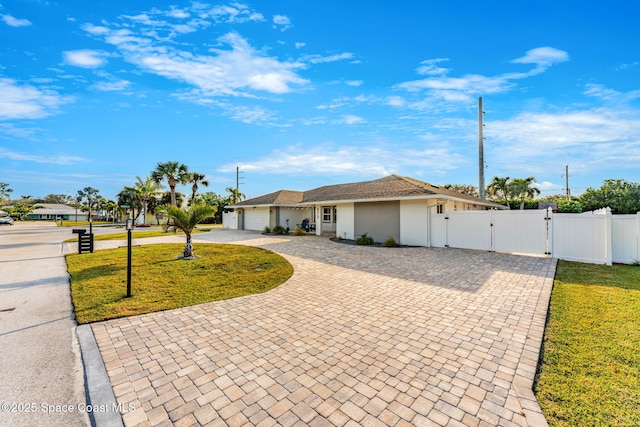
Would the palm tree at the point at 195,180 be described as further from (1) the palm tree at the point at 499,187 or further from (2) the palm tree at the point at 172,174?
(1) the palm tree at the point at 499,187

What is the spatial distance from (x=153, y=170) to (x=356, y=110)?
28.6 meters

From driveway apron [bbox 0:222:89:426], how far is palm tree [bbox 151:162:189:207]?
27.3 m

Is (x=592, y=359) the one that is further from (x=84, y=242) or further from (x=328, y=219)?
(x=328, y=219)

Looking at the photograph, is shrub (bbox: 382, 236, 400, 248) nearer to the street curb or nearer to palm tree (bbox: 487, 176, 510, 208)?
the street curb

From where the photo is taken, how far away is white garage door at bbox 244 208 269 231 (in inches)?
957

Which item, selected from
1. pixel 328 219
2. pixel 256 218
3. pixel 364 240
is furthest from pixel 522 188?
pixel 256 218

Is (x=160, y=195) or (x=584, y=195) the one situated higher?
(x=160, y=195)

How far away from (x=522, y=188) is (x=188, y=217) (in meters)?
34.8

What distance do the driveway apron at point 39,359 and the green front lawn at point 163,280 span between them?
1.46 ft

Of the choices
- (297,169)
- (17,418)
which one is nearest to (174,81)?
(17,418)

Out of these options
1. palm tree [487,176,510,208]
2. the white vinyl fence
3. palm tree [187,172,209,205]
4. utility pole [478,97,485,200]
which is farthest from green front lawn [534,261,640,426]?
palm tree [187,172,209,205]

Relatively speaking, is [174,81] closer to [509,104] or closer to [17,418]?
[17,418]

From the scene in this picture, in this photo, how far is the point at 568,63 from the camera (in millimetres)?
11094

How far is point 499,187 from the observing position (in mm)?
32438
